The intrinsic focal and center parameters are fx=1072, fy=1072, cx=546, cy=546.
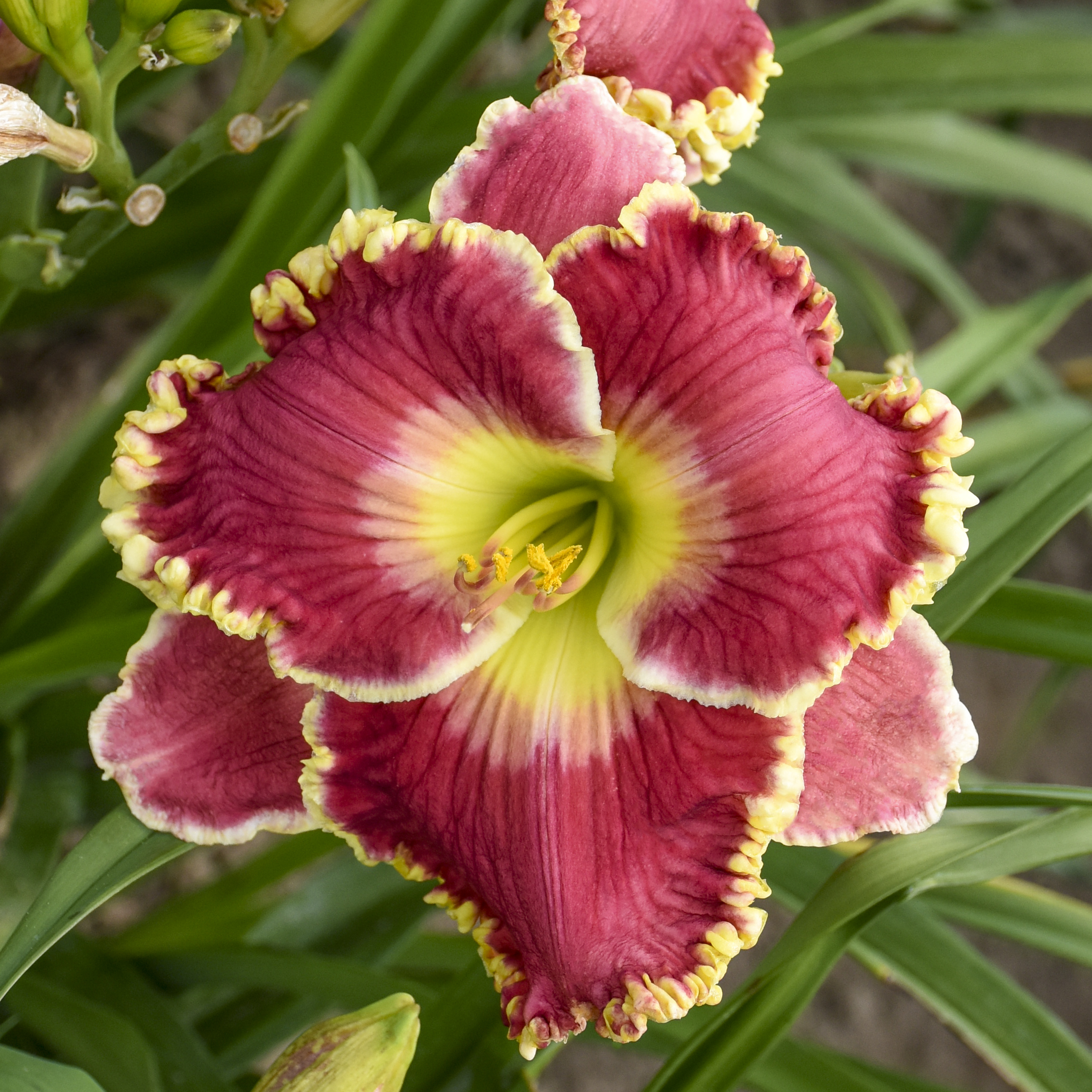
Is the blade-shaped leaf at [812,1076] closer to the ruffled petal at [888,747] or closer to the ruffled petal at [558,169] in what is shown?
the ruffled petal at [888,747]

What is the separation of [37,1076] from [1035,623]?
71 cm

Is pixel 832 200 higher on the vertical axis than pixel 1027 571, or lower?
higher

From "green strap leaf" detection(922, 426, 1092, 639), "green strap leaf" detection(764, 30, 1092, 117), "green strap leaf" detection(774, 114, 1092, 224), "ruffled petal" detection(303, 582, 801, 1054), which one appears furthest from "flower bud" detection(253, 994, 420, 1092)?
"green strap leaf" detection(774, 114, 1092, 224)

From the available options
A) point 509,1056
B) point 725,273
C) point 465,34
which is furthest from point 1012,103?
point 509,1056

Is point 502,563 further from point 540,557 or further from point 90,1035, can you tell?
point 90,1035

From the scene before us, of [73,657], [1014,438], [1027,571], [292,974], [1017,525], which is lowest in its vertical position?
[1027,571]

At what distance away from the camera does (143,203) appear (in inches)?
25.7

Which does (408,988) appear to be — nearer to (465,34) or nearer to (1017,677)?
(465,34)

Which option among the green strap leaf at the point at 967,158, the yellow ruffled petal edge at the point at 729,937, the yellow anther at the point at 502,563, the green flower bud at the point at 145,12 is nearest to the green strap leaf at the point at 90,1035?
the yellow ruffled petal edge at the point at 729,937

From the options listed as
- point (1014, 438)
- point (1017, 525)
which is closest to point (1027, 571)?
point (1014, 438)

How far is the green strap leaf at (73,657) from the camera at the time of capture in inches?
30.4

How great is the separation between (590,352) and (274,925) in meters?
0.78

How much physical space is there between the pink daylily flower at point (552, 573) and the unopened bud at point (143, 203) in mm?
136

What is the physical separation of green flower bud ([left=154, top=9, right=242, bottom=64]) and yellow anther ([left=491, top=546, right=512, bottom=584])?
323 millimetres
